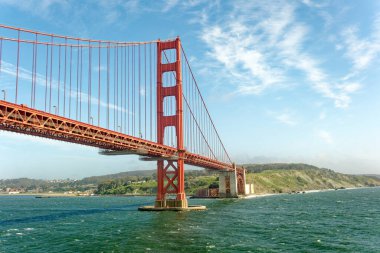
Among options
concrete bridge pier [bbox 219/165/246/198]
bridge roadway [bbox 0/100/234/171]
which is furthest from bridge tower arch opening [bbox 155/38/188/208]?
concrete bridge pier [bbox 219/165/246/198]

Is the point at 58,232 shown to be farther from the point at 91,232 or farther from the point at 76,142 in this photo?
the point at 76,142

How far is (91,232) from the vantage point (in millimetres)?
41812

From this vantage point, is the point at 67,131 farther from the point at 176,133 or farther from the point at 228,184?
the point at 228,184

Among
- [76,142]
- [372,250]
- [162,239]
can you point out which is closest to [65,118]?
[76,142]

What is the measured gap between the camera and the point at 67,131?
4369 cm

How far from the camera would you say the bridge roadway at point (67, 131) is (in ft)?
121

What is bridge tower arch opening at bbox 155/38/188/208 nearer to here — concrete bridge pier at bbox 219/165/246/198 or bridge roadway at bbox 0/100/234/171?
bridge roadway at bbox 0/100/234/171

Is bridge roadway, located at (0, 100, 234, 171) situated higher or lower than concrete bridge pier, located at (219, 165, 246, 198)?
higher

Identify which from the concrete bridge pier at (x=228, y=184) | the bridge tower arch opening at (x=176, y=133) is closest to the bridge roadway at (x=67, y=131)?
the bridge tower arch opening at (x=176, y=133)

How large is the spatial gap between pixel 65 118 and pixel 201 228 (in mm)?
19666

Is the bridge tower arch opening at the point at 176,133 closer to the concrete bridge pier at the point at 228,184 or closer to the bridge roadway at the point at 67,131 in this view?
the bridge roadway at the point at 67,131

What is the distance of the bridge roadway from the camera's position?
36.9 m

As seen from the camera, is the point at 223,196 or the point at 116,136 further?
the point at 223,196

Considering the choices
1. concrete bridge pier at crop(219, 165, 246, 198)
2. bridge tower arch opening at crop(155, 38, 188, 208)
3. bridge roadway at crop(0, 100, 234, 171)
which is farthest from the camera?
concrete bridge pier at crop(219, 165, 246, 198)
